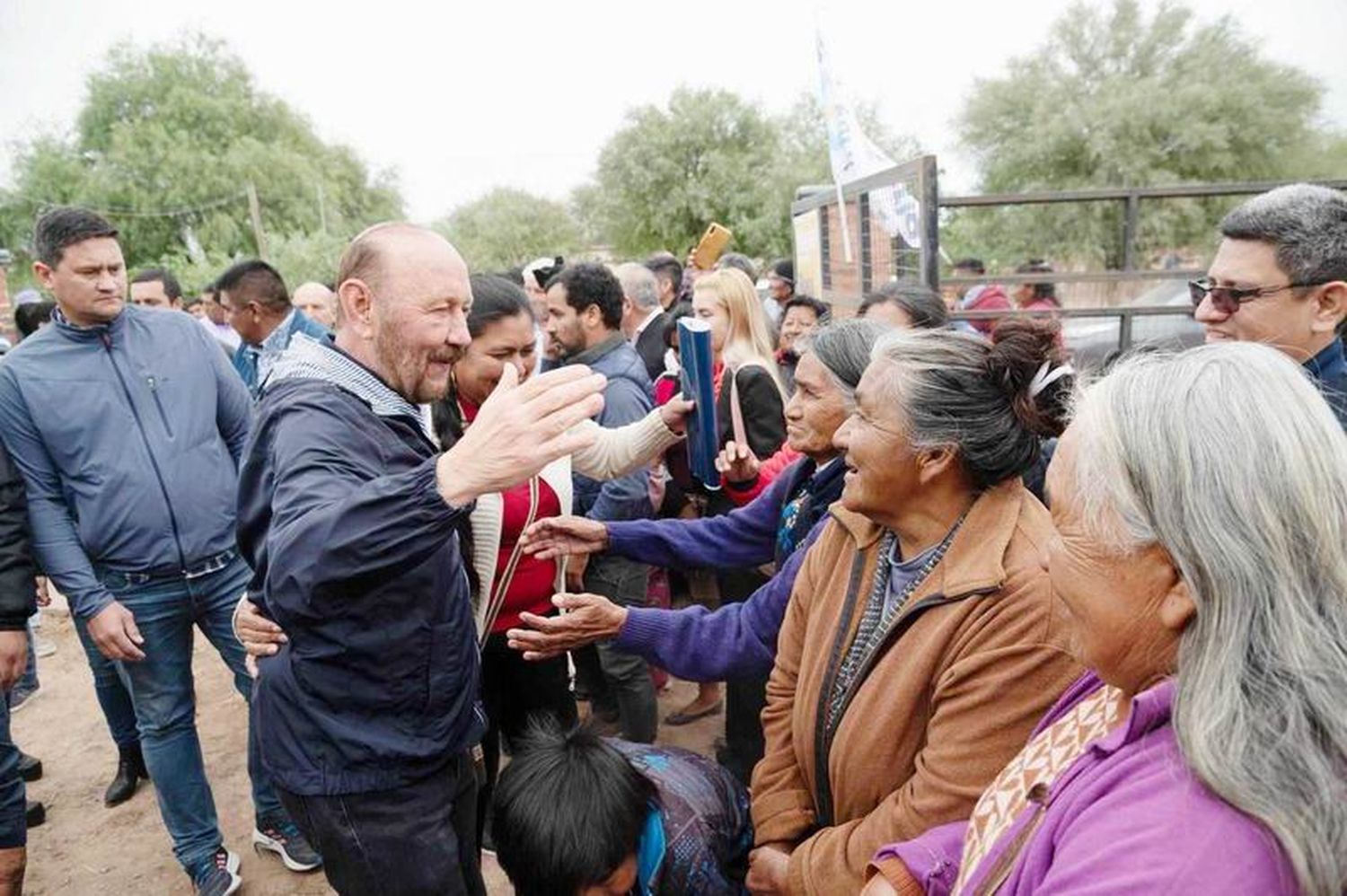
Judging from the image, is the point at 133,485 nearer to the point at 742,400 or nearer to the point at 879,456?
the point at 742,400

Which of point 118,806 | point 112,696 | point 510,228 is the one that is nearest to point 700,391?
point 112,696

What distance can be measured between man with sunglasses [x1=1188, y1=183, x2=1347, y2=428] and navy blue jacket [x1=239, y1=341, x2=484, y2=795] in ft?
8.30

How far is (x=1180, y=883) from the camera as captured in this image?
75cm

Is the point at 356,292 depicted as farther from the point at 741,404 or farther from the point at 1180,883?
the point at 741,404

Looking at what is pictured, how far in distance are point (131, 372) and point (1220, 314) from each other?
3828 mm

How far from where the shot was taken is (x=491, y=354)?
8.45 feet

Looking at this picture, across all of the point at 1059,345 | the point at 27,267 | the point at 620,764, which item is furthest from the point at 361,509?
the point at 27,267

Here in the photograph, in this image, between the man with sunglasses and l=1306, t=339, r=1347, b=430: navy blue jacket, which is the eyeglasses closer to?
the man with sunglasses

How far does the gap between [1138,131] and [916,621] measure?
84.8 feet

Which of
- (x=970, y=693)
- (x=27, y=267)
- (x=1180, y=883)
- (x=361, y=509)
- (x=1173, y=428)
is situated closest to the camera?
(x=1180, y=883)

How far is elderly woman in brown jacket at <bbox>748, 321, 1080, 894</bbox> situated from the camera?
1.44m

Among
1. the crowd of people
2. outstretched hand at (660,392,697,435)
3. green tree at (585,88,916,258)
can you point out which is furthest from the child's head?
green tree at (585,88,916,258)

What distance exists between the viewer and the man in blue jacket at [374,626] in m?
1.60

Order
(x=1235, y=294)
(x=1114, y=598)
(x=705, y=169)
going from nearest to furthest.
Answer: (x=1114, y=598) → (x=1235, y=294) → (x=705, y=169)
